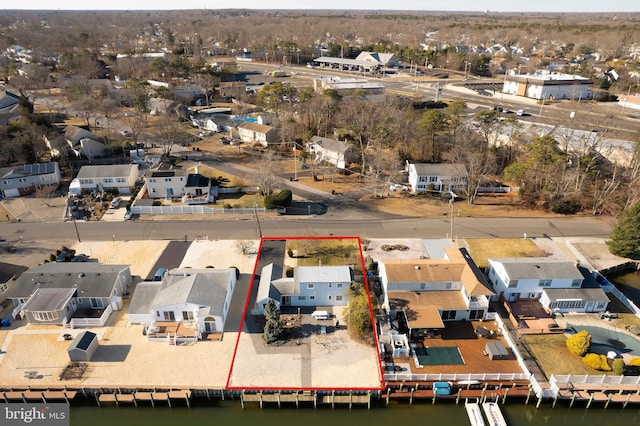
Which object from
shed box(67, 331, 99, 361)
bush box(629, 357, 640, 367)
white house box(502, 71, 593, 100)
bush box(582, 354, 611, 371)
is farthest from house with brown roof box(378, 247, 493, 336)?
white house box(502, 71, 593, 100)

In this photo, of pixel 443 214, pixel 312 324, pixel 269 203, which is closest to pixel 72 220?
pixel 269 203

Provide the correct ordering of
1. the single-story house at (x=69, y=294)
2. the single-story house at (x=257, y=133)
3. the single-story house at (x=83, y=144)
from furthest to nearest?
1. the single-story house at (x=257, y=133)
2. the single-story house at (x=83, y=144)
3. the single-story house at (x=69, y=294)

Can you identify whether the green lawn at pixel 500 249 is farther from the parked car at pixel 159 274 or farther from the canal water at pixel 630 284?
the parked car at pixel 159 274

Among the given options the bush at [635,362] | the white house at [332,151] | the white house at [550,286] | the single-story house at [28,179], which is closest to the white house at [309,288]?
the white house at [550,286]

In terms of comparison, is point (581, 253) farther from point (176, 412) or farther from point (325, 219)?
point (176, 412)

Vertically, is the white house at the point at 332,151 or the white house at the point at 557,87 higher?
the white house at the point at 557,87

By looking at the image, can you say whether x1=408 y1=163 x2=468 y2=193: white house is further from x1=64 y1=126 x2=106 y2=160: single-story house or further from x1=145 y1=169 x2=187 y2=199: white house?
x1=64 y1=126 x2=106 y2=160: single-story house

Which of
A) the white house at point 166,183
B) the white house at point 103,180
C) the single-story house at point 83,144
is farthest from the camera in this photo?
the single-story house at point 83,144

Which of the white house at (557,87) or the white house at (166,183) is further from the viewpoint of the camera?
the white house at (557,87)
